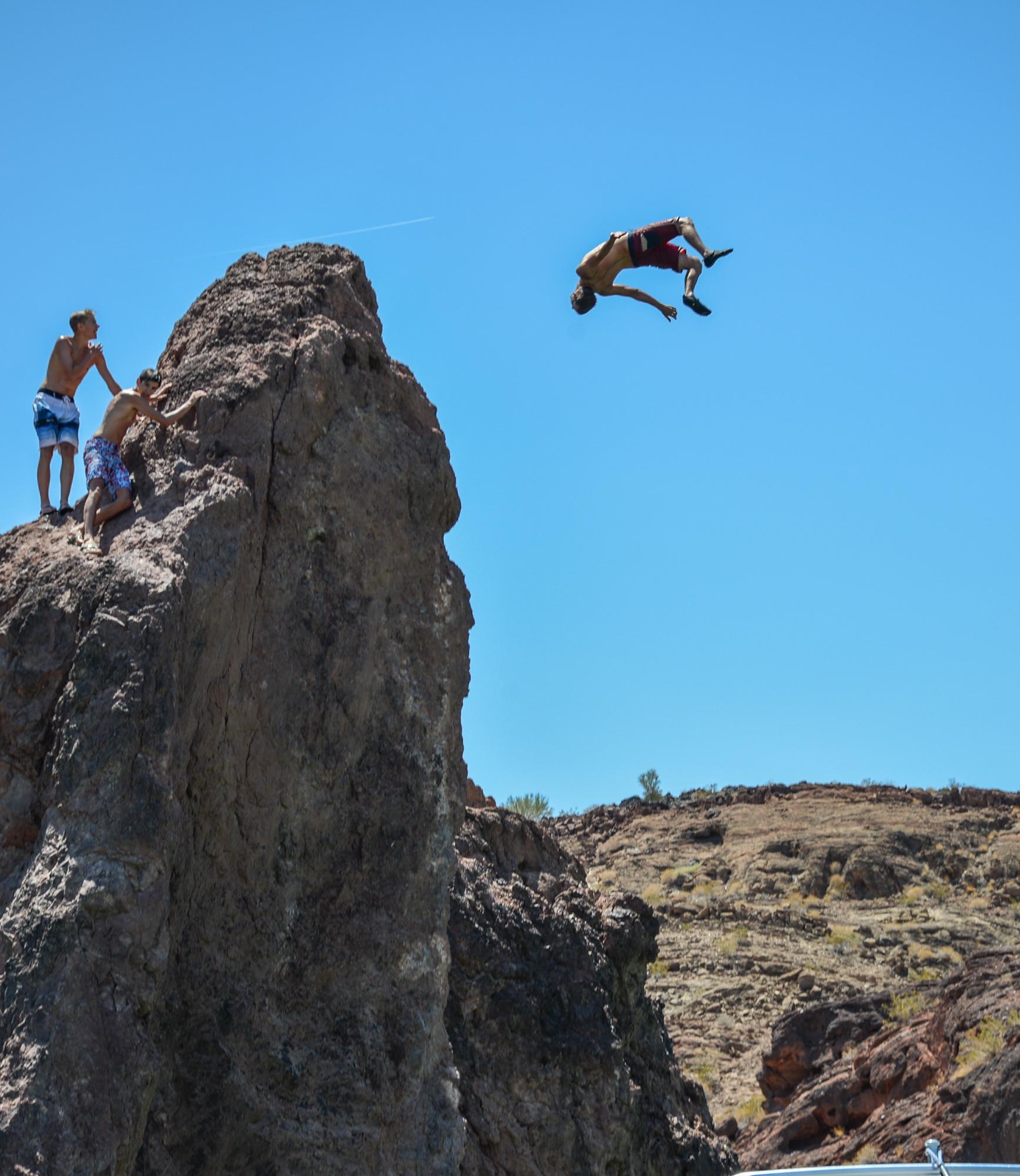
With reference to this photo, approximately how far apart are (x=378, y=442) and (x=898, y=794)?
31152 millimetres

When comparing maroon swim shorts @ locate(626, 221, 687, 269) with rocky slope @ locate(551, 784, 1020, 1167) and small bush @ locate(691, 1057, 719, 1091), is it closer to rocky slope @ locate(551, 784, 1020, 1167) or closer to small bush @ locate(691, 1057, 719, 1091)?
rocky slope @ locate(551, 784, 1020, 1167)

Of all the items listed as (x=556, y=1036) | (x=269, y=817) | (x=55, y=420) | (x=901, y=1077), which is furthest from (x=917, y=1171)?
(x=901, y=1077)

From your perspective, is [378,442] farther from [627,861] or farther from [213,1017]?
[627,861]

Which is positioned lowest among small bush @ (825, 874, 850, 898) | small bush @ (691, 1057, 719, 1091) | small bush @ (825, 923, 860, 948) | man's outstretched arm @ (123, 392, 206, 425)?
small bush @ (691, 1057, 719, 1091)

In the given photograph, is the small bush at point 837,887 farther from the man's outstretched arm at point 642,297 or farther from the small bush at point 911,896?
the man's outstretched arm at point 642,297

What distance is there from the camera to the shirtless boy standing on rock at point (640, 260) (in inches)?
376

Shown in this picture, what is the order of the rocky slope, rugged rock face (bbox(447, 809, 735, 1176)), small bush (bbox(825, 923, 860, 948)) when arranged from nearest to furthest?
rugged rock face (bbox(447, 809, 735, 1176))
the rocky slope
small bush (bbox(825, 923, 860, 948))

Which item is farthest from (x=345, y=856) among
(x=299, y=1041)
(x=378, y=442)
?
(x=378, y=442)

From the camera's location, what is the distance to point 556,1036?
8.30 metres

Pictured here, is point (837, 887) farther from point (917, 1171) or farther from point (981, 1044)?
point (917, 1171)

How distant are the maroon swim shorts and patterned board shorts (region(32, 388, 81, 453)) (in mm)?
3765

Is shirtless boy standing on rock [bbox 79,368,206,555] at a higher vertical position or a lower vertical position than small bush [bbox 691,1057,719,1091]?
higher

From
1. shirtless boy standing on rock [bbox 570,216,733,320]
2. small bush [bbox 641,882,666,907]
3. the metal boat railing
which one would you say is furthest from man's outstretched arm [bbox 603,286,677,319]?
small bush [bbox 641,882,666,907]

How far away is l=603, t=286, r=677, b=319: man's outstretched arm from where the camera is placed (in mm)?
9914
